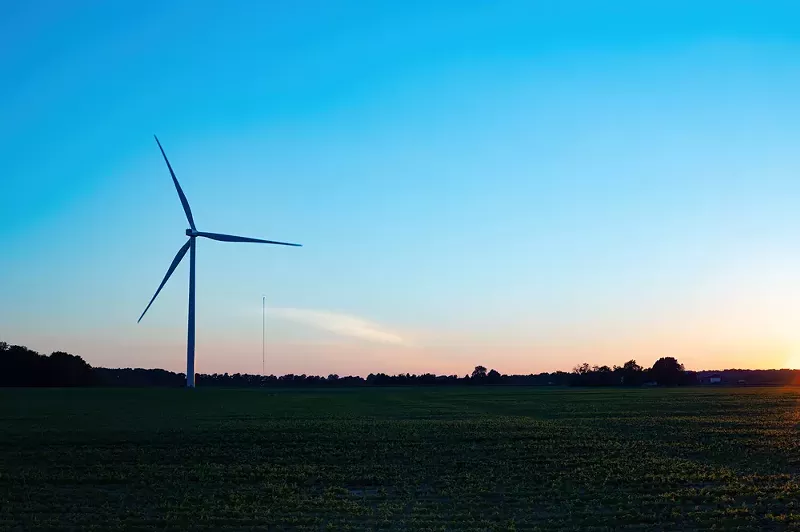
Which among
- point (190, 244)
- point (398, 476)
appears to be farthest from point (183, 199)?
point (398, 476)

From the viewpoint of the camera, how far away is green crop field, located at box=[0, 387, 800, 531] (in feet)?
63.2

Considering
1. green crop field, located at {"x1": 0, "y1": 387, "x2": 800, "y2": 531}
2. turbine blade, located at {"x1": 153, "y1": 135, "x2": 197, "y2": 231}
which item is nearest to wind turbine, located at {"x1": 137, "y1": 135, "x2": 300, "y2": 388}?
turbine blade, located at {"x1": 153, "y1": 135, "x2": 197, "y2": 231}

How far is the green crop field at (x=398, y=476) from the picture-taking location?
19.3 metres

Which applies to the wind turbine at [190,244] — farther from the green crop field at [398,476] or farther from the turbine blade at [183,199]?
the green crop field at [398,476]

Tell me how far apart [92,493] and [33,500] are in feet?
5.74

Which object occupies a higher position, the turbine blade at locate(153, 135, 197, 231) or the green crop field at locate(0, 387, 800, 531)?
the turbine blade at locate(153, 135, 197, 231)

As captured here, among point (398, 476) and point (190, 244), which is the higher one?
point (190, 244)

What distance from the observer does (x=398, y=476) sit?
25953mm

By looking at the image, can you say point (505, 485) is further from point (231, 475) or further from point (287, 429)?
point (287, 429)

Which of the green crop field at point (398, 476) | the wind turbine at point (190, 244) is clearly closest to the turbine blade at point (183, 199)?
the wind turbine at point (190, 244)

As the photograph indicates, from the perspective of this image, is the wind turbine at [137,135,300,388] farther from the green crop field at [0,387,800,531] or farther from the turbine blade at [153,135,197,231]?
the green crop field at [0,387,800,531]

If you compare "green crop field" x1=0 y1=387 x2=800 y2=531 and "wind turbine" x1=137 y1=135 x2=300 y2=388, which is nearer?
"green crop field" x1=0 y1=387 x2=800 y2=531

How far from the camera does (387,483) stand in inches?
974

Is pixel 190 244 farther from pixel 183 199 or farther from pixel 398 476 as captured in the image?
pixel 398 476
